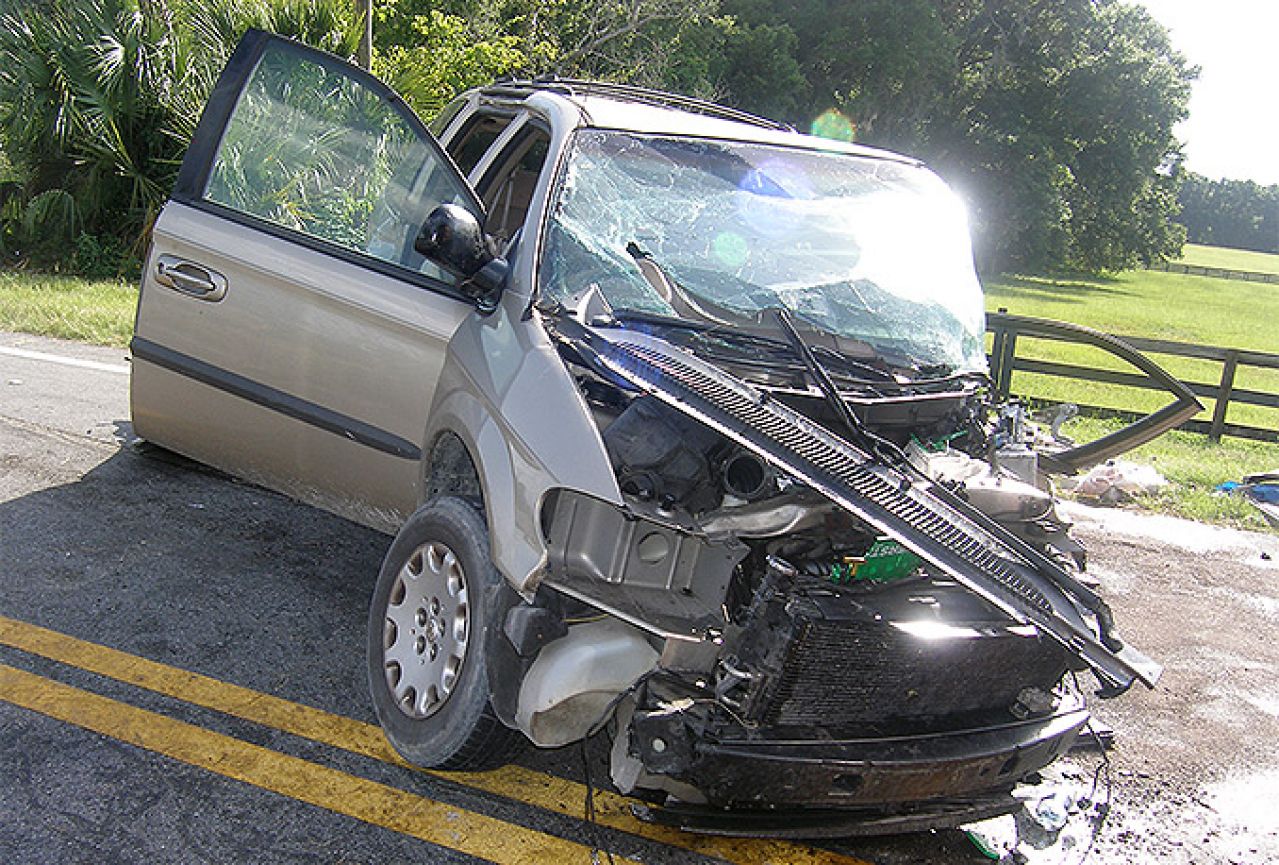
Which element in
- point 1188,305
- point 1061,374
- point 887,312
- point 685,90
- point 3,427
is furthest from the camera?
point 1188,305

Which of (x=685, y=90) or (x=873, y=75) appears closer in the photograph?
(x=685, y=90)

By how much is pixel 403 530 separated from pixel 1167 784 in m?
2.62

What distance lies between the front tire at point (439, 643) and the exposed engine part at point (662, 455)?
47cm

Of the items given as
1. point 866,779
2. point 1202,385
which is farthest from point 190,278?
point 1202,385

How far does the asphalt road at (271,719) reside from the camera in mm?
2873

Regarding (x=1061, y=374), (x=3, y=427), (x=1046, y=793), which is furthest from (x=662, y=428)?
(x=1061, y=374)

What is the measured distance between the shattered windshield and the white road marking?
17.2 ft

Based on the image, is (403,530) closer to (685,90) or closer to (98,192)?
(98,192)

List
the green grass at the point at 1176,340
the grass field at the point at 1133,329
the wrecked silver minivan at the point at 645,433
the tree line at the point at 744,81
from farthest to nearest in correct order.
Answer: the tree line at the point at 744,81, the grass field at the point at 1133,329, the green grass at the point at 1176,340, the wrecked silver minivan at the point at 645,433

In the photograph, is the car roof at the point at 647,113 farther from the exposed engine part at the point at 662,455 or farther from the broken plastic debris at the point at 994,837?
the broken plastic debris at the point at 994,837

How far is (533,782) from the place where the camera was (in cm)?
324

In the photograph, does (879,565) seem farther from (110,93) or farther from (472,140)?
(110,93)

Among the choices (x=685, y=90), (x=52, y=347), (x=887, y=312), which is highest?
(x=685, y=90)

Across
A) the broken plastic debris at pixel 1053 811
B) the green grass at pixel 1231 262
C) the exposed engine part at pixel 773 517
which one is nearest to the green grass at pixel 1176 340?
the broken plastic debris at pixel 1053 811
